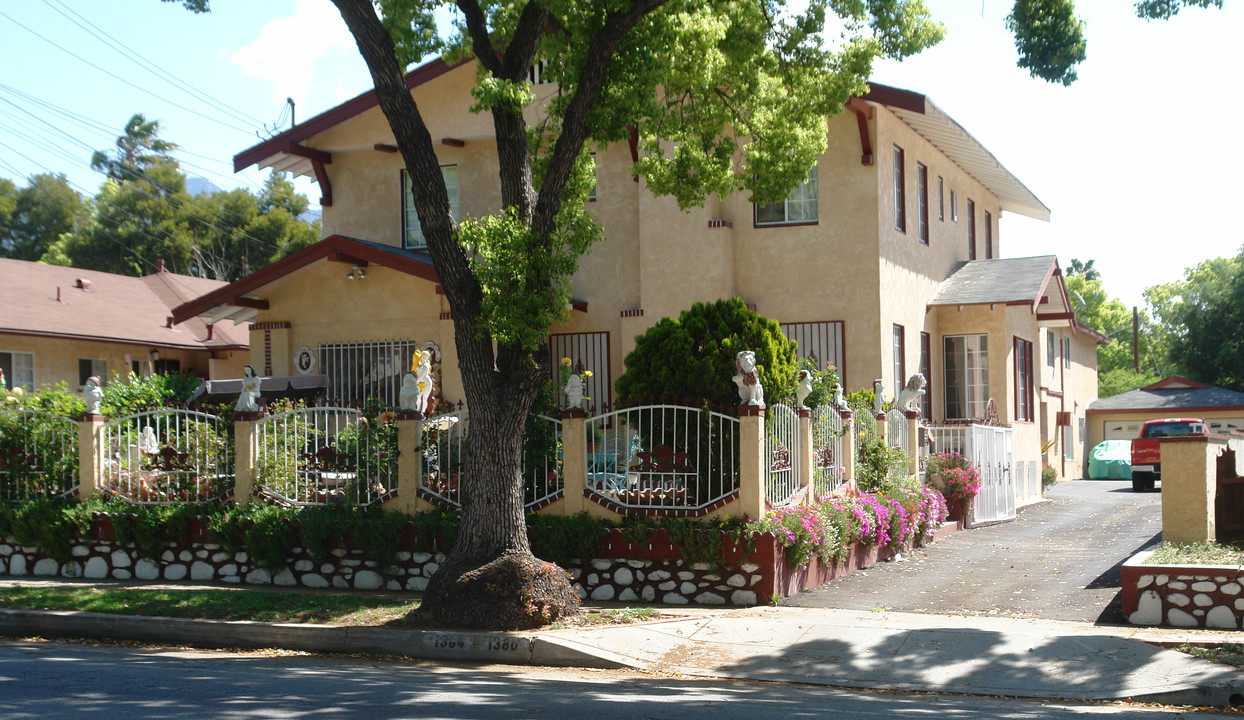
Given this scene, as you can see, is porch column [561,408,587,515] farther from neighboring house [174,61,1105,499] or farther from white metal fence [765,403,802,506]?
neighboring house [174,61,1105,499]

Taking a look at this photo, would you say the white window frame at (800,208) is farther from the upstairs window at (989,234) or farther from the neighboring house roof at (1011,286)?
the upstairs window at (989,234)

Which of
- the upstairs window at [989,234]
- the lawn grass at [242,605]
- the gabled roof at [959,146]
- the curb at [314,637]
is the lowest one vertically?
the curb at [314,637]

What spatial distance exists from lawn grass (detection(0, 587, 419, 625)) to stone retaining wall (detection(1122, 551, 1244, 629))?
6513mm

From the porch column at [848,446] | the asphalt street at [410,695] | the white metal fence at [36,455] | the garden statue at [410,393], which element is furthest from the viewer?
Result: the porch column at [848,446]

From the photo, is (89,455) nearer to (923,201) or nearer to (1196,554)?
(1196,554)

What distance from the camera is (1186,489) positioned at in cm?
1128

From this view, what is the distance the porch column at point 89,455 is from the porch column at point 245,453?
1933 millimetres

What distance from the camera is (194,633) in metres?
10.0

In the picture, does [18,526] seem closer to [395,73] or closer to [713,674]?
[395,73]

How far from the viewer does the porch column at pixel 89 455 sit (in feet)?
43.2

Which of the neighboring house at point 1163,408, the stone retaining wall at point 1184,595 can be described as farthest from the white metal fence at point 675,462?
the neighboring house at point 1163,408

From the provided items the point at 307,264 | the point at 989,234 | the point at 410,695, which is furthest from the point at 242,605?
the point at 989,234

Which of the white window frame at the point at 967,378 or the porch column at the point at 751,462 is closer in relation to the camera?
the porch column at the point at 751,462

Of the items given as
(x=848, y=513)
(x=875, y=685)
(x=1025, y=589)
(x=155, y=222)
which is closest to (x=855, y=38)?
(x=848, y=513)
